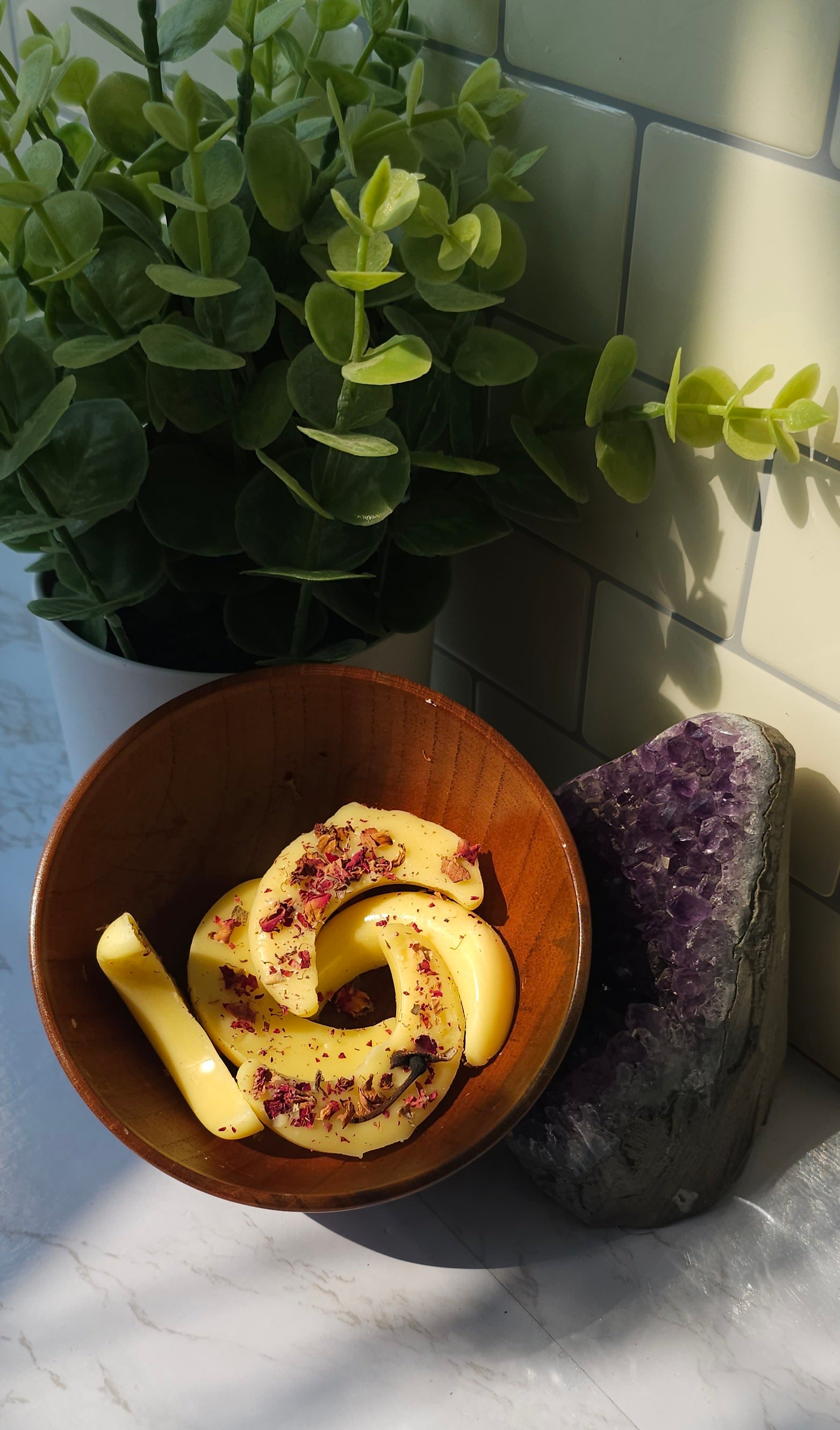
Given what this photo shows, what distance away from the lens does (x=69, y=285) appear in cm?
36

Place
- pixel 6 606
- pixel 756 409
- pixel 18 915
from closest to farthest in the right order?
pixel 756 409 < pixel 18 915 < pixel 6 606

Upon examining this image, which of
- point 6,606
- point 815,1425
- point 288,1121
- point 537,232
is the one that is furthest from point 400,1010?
point 6,606

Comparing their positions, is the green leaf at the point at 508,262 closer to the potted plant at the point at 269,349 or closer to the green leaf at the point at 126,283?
the potted plant at the point at 269,349

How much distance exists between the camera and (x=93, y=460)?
1.22ft

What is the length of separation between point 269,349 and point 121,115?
0.30ft

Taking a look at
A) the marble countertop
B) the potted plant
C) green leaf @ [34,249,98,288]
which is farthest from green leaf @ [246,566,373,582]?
the marble countertop

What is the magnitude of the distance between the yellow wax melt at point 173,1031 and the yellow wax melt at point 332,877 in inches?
1.2

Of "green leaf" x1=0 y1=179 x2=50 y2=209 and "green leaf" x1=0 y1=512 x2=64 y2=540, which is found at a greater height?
"green leaf" x1=0 y1=179 x2=50 y2=209

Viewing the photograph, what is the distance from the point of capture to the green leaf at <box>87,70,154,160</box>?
354mm

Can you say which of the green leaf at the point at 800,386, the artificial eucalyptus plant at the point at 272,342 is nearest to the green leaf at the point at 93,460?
the artificial eucalyptus plant at the point at 272,342

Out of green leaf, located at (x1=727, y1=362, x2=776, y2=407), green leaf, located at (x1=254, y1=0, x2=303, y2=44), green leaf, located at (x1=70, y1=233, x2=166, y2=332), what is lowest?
green leaf, located at (x1=727, y1=362, x2=776, y2=407)

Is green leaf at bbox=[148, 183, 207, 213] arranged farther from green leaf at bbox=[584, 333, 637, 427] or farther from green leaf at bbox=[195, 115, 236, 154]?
green leaf at bbox=[584, 333, 637, 427]

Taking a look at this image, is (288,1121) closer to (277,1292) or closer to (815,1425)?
(277,1292)

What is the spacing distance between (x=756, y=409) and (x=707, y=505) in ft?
0.19
